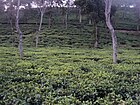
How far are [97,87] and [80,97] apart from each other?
4.96 feet

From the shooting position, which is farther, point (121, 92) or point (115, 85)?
point (115, 85)

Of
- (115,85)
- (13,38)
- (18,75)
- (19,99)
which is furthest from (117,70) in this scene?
(13,38)

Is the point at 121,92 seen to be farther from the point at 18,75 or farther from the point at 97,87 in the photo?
the point at 18,75

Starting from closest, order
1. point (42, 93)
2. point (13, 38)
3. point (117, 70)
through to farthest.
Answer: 1. point (42, 93)
2. point (117, 70)
3. point (13, 38)

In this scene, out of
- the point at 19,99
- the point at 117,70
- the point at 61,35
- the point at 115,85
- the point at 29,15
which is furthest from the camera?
the point at 29,15

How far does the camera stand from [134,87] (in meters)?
12.2

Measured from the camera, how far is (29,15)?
92.8 meters

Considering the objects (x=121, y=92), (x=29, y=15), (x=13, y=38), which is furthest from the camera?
(x=29, y=15)

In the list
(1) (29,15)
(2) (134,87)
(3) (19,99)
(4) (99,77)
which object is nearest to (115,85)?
(2) (134,87)

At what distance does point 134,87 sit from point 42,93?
411 centimetres

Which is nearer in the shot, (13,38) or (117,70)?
(117,70)

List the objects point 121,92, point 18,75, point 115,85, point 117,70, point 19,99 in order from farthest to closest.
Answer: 1. point 117,70
2. point 18,75
3. point 115,85
4. point 121,92
5. point 19,99

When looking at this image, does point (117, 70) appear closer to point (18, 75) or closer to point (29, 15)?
point (18, 75)

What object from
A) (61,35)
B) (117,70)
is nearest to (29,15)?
(61,35)
